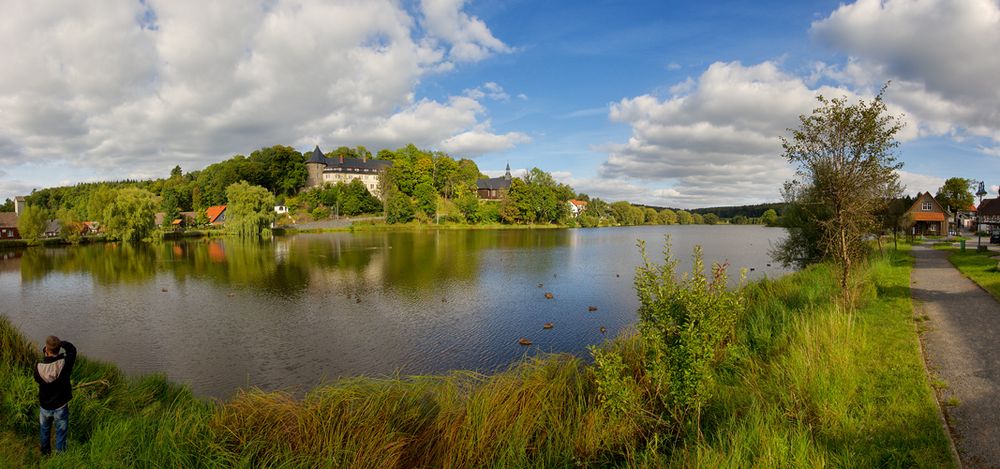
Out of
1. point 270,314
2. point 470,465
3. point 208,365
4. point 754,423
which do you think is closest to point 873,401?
point 754,423

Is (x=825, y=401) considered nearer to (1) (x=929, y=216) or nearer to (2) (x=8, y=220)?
(1) (x=929, y=216)

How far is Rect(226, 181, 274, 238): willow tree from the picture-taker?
71.2 meters

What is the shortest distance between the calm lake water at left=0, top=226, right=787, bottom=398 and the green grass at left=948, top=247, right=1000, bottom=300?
1072 centimetres

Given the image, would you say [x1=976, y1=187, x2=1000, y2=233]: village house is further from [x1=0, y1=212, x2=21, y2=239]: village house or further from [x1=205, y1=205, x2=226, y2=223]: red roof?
[x1=0, y1=212, x2=21, y2=239]: village house

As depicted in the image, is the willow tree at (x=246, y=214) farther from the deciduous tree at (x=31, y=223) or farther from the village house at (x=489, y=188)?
the village house at (x=489, y=188)

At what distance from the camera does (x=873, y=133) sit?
1118 cm

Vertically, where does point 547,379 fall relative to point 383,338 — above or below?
above

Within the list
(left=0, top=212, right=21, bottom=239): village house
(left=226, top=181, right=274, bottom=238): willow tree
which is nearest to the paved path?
(left=226, top=181, right=274, bottom=238): willow tree

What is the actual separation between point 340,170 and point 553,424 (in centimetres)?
11758

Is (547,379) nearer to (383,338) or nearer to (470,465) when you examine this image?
(470,465)

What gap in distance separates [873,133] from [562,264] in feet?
94.9

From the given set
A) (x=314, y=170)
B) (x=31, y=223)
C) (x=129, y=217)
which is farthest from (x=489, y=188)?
(x=31, y=223)


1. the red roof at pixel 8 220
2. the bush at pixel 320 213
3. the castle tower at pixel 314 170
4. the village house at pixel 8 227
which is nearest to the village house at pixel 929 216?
the bush at pixel 320 213

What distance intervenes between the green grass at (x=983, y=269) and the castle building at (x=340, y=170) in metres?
101
